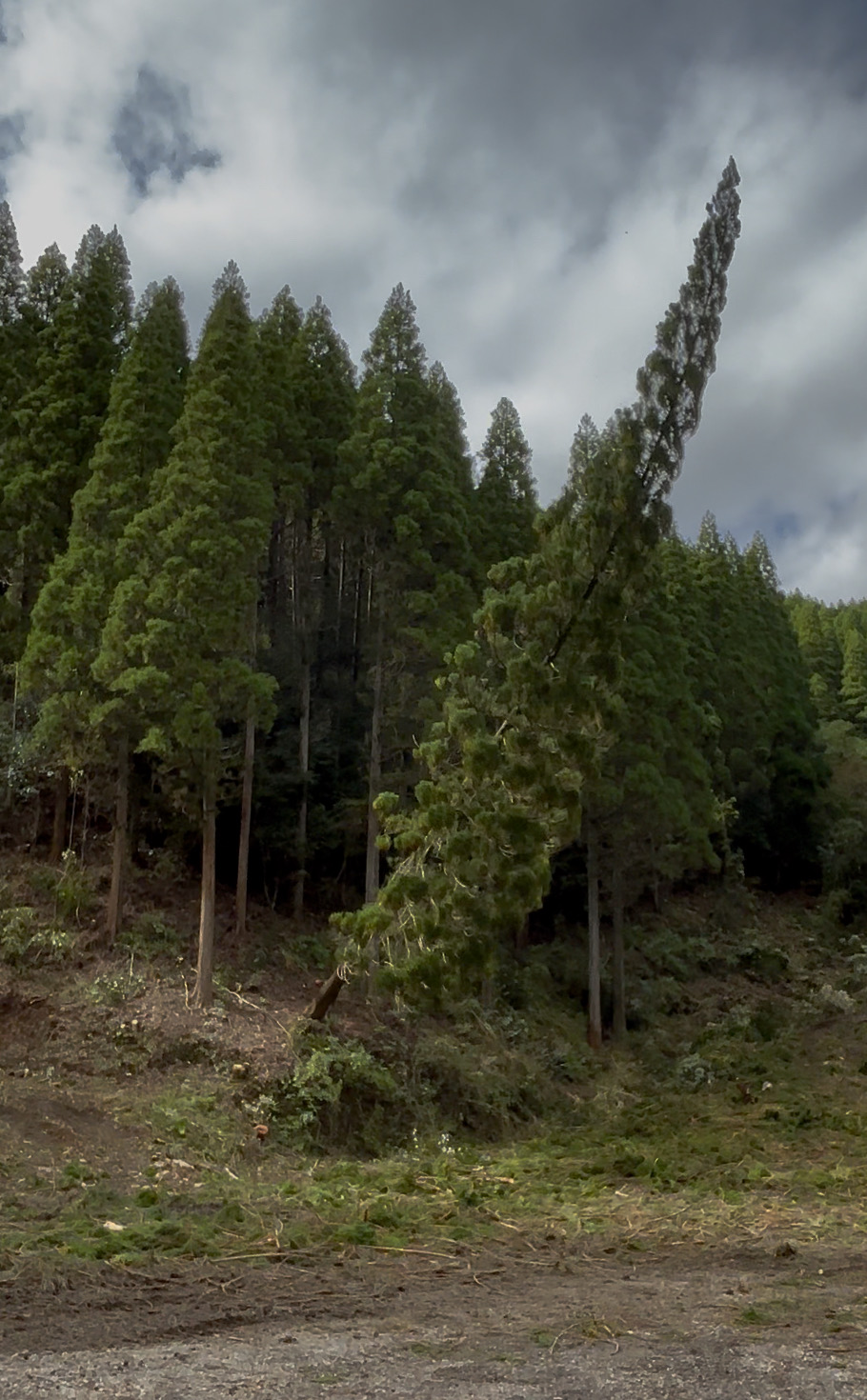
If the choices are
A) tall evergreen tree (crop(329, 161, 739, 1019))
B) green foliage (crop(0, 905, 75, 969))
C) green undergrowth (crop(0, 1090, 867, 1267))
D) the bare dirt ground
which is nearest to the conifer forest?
tall evergreen tree (crop(329, 161, 739, 1019))

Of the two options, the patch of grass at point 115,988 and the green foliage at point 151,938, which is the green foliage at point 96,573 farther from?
the patch of grass at point 115,988

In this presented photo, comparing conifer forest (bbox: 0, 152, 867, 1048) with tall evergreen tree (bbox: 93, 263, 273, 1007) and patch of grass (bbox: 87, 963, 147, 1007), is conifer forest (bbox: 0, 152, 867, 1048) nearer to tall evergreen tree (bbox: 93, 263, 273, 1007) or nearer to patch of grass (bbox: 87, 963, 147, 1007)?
tall evergreen tree (bbox: 93, 263, 273, 1007)

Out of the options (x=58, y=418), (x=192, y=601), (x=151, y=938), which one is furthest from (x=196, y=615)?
(x=58, y=418)

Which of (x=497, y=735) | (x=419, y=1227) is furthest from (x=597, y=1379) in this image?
(x=497, y=735)

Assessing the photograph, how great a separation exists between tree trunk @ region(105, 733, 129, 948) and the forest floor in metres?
0.39

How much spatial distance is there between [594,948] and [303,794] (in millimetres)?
6762

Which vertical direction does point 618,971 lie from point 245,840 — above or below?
below

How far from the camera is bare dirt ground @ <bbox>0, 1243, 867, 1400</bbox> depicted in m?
4.01

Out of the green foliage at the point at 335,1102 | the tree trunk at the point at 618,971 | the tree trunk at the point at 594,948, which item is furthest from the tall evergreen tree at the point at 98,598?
the tree trunk at the point at 618,971

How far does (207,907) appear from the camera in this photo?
1425 centimetres

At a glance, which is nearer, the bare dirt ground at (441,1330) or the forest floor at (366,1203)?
the bare dirt ground at (441,1330)

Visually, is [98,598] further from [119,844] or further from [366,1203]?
[366,1203]

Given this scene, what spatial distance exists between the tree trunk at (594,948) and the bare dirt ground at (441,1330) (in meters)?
14.3

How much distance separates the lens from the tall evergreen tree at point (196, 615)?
14188 mm
